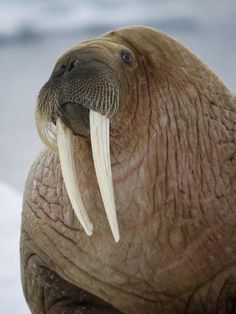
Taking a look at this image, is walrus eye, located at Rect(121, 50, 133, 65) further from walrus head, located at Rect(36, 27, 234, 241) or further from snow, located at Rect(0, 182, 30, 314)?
snow, located at Rect(0, 182, 30, 314)

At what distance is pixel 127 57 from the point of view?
12.4 feet

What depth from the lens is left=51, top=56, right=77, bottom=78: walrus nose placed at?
3623 mm

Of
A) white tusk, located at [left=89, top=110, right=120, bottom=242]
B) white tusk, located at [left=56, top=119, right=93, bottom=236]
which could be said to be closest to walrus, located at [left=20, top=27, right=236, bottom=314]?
white tusk, located at [left=56, top=119, right=93, bottom=236]

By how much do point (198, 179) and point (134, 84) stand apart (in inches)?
16.9

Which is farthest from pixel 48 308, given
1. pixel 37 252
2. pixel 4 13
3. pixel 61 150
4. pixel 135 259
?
pixel 4 13

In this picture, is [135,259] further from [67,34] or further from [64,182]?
[67,34]

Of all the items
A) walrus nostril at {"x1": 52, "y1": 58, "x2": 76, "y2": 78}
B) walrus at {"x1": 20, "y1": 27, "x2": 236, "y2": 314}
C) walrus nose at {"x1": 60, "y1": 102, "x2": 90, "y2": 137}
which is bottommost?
walrus at {"x1": 20, "y1": 27, "x2": 236, "y2": 314}

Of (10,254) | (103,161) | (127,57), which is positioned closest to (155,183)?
(103,161)

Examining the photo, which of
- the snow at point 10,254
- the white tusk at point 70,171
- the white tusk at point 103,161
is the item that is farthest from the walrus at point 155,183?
the snow at point 10,254

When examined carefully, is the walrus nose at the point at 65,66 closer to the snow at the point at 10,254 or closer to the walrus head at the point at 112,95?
the walrus head at the point at 112,95

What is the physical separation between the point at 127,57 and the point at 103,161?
448mm

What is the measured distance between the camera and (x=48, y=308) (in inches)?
165

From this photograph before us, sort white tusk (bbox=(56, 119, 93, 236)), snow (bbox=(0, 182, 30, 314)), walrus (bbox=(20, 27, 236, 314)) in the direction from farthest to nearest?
1. snow (bbox=(0, 182, 30, 314))
2. walrus (bbox=(20, 27, 236, 314))
3. white tusk (bbox=(56, 119, 93, 236))

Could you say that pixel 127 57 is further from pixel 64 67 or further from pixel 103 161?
Result: pixel 103 161
